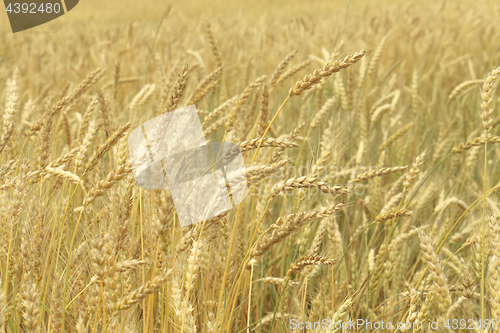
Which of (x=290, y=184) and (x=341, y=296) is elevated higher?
(x=290, y=184)

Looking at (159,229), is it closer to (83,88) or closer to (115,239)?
(115,239)

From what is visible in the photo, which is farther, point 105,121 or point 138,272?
point 105,121

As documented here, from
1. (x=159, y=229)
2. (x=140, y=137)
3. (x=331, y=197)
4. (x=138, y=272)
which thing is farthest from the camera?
(x=331, y=197)

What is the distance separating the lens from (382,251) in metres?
1.11

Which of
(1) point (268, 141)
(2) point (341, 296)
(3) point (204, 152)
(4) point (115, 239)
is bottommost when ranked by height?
(2) point (341, 296)

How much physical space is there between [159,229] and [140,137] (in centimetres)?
49

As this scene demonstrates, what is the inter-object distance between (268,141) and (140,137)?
443 mm

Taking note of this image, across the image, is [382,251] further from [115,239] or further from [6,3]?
[6,3]

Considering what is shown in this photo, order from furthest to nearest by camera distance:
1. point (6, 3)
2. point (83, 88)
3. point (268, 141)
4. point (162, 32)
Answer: point (6, 3)
point (162, 32)
point (83, 88)
point (268, 141)

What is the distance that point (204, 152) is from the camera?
1.65m

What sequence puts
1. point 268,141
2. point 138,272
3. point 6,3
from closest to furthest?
point 268,141 < point 138,272 < point 6,3

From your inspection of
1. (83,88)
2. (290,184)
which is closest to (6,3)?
(83,88)

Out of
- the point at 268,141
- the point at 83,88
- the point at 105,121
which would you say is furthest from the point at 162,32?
the point at 268,141

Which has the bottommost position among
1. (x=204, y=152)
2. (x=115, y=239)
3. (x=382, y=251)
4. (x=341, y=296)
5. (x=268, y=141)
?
(x=341, y=296)
